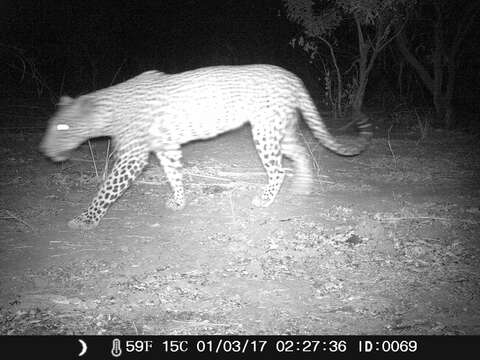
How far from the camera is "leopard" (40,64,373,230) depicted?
5473 mm

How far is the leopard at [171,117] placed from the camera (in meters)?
5.47

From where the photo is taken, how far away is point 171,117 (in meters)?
5.63

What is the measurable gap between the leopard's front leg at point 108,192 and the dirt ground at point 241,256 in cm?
12

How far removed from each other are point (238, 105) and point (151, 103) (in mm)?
955

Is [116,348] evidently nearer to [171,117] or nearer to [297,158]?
[171,117]

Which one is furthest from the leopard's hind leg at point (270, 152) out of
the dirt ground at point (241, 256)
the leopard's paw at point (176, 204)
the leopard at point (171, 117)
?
the leopard's paw at point (176, 204)

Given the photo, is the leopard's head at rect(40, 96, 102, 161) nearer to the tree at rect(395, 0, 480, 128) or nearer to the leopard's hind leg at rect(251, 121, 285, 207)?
the leopard's hind leg at rect(251, 121, 285, 207)

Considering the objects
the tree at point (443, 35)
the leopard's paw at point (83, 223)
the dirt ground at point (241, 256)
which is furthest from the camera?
the tree at point (443, 35)

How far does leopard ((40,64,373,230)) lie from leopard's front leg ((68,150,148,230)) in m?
0.01

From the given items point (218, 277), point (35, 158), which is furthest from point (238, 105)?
point (35, 158)

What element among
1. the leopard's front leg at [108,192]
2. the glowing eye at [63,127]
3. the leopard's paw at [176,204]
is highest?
the glowing eye at [63,127]

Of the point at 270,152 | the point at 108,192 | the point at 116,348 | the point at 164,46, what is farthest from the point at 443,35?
the point at 116,348

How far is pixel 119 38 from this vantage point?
57.9ft

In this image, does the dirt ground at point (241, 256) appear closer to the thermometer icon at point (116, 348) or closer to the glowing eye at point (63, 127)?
the thermometer icon at point (116, 348)
